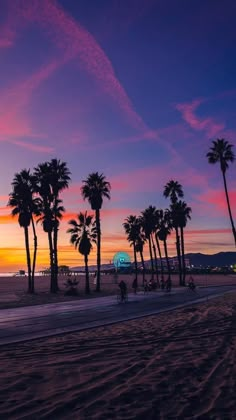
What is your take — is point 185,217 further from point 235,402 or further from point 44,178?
point 235,402

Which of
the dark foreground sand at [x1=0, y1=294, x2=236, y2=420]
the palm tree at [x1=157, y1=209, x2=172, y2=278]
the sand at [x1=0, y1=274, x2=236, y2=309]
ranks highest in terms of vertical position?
the palm tree at [x1=157, y1=209, x2=172, y2=278]

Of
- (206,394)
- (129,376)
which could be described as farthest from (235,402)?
(129,376)

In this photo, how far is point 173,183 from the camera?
246ft

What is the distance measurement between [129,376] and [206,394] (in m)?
1.98

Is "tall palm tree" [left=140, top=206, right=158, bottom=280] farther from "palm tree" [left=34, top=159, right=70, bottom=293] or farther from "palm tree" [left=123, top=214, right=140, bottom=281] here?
"palm tree" [left=34, top=159, right=70, bottom=293]

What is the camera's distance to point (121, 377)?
9.20m

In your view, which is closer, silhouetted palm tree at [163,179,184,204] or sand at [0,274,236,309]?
sand at [0,274,236,309]

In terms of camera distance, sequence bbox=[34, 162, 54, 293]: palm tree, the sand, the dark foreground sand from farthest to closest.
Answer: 1. bbox=[34, 162, 54, 293]: palm tree
2. the sand
3. the dark foreground sand

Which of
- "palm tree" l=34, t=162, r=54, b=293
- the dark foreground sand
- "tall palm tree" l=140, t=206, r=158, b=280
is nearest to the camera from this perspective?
the dark foreground sand

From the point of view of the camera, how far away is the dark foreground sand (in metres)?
7.01

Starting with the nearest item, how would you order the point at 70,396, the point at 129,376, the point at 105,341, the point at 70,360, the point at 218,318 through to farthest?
the point at 70,396
the point at 129,376
the point at 70,360
the point at 105,341
the point at 218,318

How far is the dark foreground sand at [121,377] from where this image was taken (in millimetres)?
7008

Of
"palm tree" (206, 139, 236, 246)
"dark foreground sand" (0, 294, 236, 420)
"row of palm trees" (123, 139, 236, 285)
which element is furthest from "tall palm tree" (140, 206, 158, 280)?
"dark foreground sand" (0, 294, 236, 420)

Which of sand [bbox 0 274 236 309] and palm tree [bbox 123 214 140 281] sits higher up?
palm tree [bbox 123 214 140 281]
